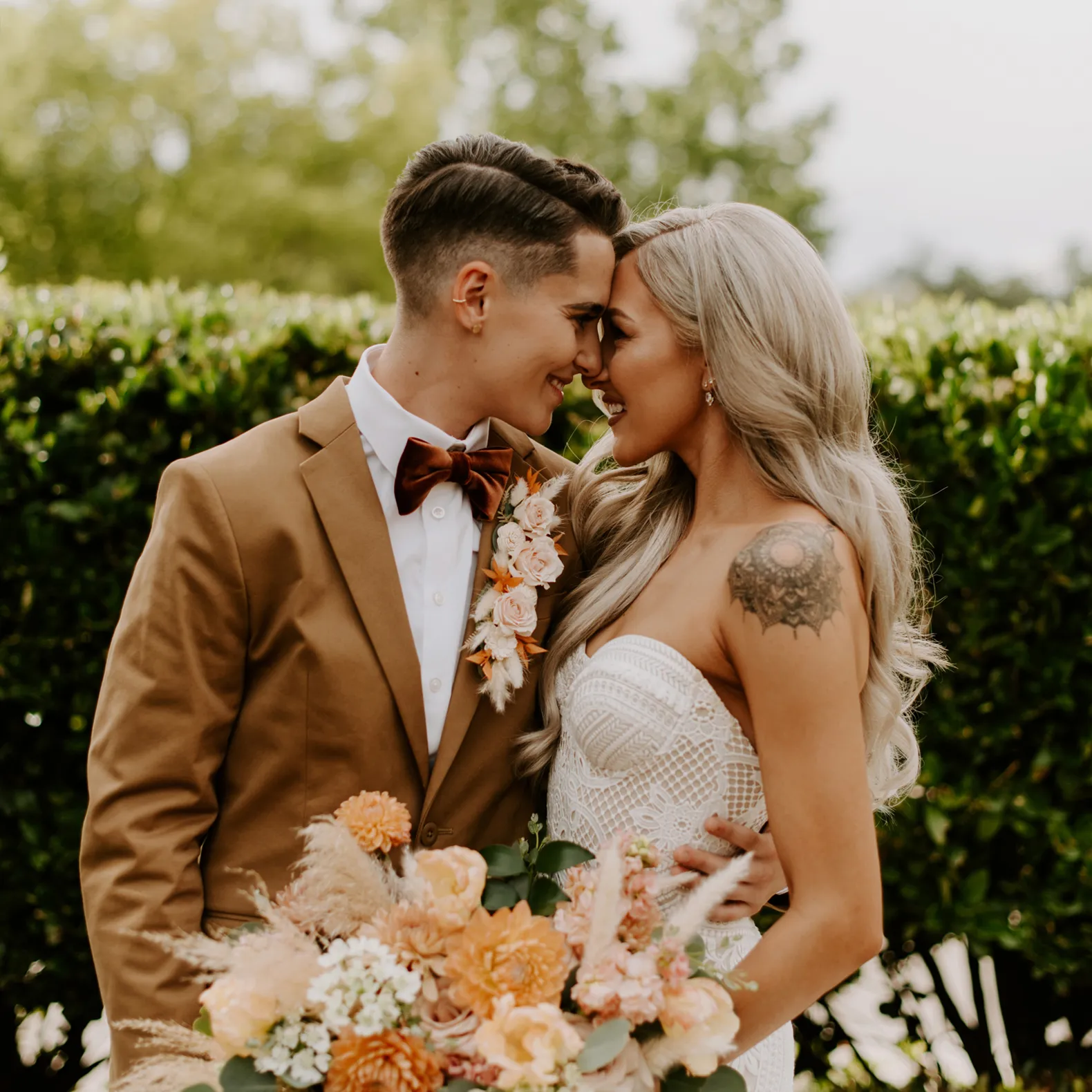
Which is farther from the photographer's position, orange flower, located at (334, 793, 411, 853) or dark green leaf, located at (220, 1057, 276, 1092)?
orange flower, located at (334, 793, 411, 853)

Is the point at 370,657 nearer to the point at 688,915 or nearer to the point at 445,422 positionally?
the point at 445,422

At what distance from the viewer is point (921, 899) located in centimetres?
405

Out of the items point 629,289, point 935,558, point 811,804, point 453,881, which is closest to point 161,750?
point 453,881

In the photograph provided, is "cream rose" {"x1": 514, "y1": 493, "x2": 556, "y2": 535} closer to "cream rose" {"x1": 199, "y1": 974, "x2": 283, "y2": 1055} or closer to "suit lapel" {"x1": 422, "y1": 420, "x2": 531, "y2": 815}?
"suit lapel" {"x1": 422, "y1": 420, "x2": 531, "y2": 815}

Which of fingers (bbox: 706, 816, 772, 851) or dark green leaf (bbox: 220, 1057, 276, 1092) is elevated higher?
dark green leaf (bbox: 220, 1057, 276, 1092)

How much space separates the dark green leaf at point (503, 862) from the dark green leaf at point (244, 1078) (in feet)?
1.64

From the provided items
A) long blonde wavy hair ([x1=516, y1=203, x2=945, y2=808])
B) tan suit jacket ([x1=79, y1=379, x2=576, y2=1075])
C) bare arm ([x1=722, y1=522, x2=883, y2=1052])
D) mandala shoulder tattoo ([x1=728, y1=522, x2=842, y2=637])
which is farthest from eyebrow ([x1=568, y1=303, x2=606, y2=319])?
bare arm ([x1=722, y1=522, x2=883, y2=1052])

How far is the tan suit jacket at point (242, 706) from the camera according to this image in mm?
2275

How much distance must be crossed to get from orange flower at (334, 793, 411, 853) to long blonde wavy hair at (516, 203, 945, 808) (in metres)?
0.69

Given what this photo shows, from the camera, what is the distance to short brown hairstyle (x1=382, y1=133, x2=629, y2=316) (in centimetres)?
271

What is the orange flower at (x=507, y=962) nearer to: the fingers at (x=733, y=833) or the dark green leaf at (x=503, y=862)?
the dark green leaf at (x=503, y=862)

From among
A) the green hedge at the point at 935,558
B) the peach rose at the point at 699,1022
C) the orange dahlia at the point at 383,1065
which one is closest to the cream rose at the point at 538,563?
the peach rose at the point at 699,1022

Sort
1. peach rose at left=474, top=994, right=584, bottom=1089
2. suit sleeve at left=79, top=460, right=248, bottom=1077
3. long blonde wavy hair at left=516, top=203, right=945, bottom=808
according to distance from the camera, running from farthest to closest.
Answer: long blonde wavy hair at left=516, top=203, right=945, bottom=808
suit sleeve at left=79, top=460, right=248, bottom=1077
peach rose at left=474, top=994, right=584, bottom=1089

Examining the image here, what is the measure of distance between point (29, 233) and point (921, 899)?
1012 inches
